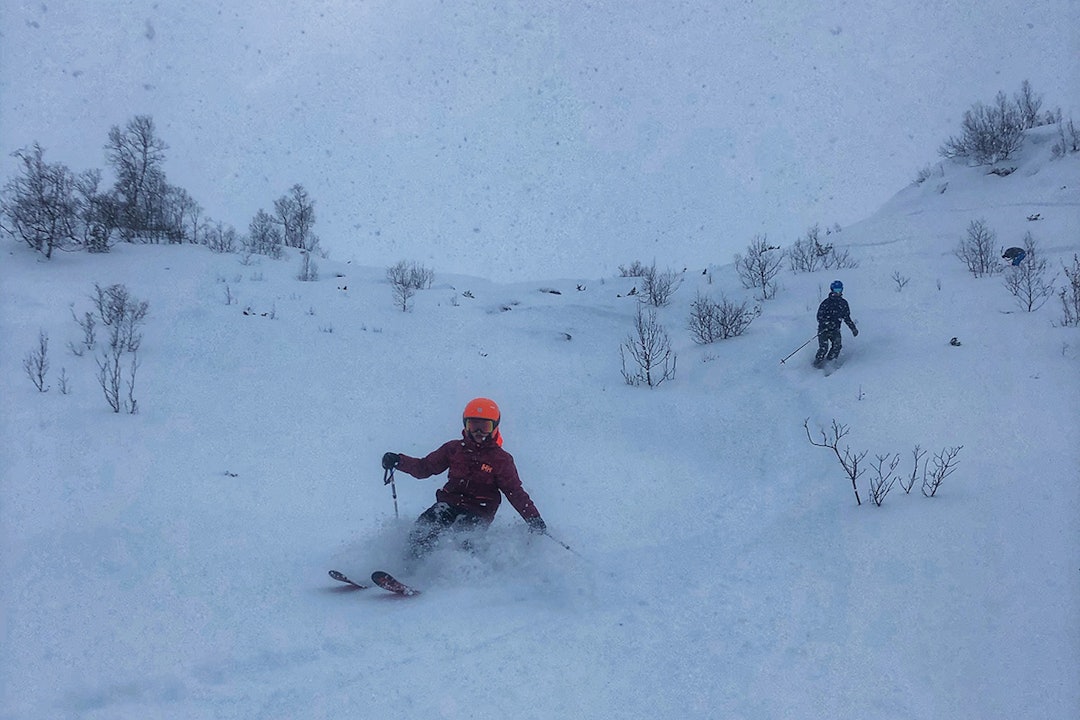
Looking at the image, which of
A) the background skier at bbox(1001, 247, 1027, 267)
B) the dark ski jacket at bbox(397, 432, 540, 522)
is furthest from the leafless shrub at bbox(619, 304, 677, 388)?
the background skier at bbox(1001, 247, 1027, 267)

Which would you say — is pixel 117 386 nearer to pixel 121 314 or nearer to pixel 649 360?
pixel 121 314

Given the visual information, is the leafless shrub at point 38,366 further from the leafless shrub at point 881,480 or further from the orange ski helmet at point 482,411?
the leafless shrub at point 881,480

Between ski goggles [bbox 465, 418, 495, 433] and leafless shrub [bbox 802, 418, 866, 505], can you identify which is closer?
ski goggles [bbox 465, 418, 495, 433]

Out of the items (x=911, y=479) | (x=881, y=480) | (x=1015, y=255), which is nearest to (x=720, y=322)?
(x=1015, y=255)

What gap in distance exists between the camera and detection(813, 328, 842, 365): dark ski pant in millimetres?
9430

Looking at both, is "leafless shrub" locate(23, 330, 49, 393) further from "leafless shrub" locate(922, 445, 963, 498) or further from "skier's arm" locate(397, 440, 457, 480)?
"leafless shrub" locate(922, 445, 963, 498)

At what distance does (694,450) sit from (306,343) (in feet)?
→ 22.4

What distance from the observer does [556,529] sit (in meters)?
5.47

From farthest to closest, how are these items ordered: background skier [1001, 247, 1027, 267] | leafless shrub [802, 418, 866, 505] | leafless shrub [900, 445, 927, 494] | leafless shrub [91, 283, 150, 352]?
background skier [1001, 247, 1027, 267] < leafless shrub [91, 283, 150, 352] < leafless shrub [802, 418, 866, 505] < leafless shrub [900, 445, 927, 494]

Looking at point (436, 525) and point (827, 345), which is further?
point (827, 345)

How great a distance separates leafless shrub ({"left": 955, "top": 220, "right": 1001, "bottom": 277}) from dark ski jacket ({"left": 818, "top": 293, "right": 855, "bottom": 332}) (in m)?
3.33

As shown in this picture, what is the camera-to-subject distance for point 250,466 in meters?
6.36

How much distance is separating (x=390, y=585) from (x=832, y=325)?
26.5 feet

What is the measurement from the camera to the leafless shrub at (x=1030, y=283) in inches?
347
